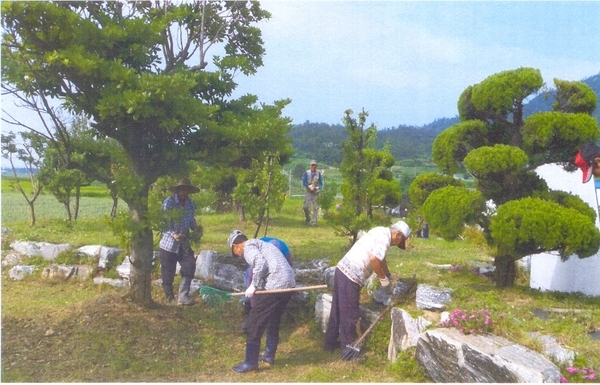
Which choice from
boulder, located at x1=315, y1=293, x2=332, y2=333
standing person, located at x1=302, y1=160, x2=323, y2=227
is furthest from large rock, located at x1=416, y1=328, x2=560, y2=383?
standing person, located at x1=302, y1=160, x2=323, y2=227

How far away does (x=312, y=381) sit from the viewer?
16.9 ft

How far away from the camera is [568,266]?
22.3 feet

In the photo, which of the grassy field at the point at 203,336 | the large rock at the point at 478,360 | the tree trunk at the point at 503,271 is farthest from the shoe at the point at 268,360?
the tree trunk at the point at 503,271

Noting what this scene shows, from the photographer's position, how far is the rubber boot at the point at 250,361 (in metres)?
5.37

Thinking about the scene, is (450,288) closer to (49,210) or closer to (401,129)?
(401,129)

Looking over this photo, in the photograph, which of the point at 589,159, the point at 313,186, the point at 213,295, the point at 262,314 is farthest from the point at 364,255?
the point at 313,186

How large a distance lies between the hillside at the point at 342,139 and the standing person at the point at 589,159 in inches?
73.4

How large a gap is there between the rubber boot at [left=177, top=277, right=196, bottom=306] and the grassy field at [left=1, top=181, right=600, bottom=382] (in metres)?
0.14

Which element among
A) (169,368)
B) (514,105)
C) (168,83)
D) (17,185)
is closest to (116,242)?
(17,185)

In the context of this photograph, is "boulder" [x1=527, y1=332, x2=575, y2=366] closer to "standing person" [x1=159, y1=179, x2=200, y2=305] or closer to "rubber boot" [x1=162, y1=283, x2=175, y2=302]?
"standing person" [x1=159, y1=179, x2=200, y2=305]

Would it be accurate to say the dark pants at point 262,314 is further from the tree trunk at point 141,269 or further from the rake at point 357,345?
the tree trunk at point 141,269

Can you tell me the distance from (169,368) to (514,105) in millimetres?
4275

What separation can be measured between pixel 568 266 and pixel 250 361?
12.6 feet

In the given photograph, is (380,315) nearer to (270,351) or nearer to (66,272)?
(270,351)
